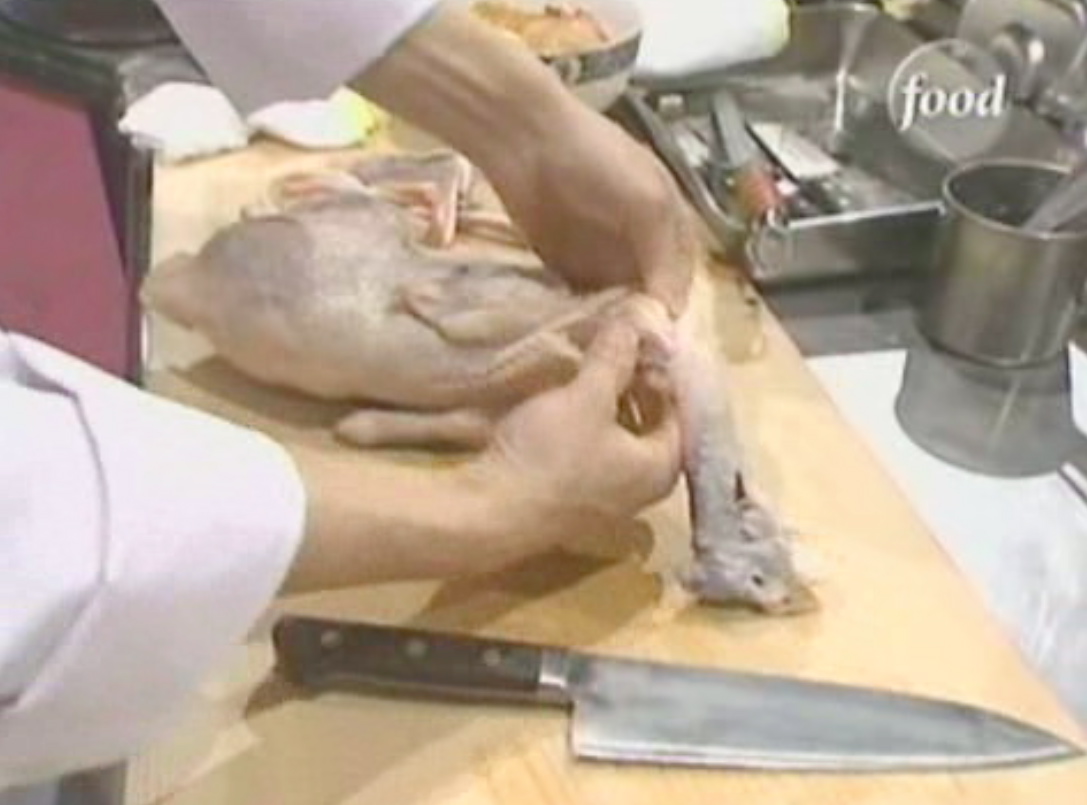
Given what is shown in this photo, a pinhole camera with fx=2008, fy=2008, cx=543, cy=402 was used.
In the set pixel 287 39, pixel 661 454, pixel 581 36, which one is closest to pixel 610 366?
pixel 661 454

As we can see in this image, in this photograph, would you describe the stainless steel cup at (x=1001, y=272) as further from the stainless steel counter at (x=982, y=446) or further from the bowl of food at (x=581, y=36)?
the bowl of food at (x=581, y=36)

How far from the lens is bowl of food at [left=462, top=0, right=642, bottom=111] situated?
1.13 m

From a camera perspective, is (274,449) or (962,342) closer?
(274,449)

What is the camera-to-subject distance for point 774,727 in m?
0.77

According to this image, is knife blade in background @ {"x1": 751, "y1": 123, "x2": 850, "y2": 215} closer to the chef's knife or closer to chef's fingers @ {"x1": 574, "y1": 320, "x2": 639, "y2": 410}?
chef's fingers @ {"x1": 574, "y1": 320, "x2": 639, "y2": 410}

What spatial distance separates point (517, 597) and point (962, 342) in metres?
0.33

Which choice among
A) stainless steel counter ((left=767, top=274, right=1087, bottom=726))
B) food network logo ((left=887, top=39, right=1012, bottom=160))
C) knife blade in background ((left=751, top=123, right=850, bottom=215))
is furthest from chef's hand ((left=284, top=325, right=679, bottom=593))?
food network logo ((left=887, top=39, right=1012, bottom=160))

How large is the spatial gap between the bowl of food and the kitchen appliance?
0.84 feet

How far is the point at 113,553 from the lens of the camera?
25.3 inches

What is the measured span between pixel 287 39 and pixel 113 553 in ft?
1.35

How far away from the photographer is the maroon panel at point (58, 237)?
97 centimetres

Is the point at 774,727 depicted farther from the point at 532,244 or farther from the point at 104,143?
the point at 104,143

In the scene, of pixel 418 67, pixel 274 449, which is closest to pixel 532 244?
pixel 418 67

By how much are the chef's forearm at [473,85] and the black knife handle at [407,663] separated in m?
0.30
